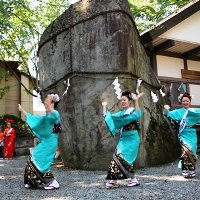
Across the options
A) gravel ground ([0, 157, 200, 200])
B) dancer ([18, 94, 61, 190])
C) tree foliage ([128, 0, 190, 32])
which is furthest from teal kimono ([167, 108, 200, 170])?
tree foliage ([128, 0, 190, 32])

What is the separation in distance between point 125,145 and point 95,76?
8.72 ft

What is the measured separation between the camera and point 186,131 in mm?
6227

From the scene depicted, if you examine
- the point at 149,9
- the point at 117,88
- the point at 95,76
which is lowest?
the point at 117,88

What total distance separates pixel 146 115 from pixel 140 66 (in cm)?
131

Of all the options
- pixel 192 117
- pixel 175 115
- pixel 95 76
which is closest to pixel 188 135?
pixel 192 117

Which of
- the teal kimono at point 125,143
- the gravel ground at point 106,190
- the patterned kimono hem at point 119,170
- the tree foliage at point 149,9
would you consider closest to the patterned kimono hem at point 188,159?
the gravel ground at point 106,190

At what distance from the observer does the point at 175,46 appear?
1179cm

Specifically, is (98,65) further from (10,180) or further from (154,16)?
(154,16)

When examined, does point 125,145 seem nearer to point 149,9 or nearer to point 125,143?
point 125,143

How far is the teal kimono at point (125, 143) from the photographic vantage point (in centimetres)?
511

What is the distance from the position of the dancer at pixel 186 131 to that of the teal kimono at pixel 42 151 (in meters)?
2.52

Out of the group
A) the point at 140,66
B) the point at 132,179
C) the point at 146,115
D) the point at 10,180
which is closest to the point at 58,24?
the point at 140,66

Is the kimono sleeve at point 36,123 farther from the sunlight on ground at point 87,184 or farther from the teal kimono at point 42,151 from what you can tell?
the sunlight on ground at point 87,184

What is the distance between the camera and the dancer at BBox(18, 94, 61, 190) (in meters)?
5.13
